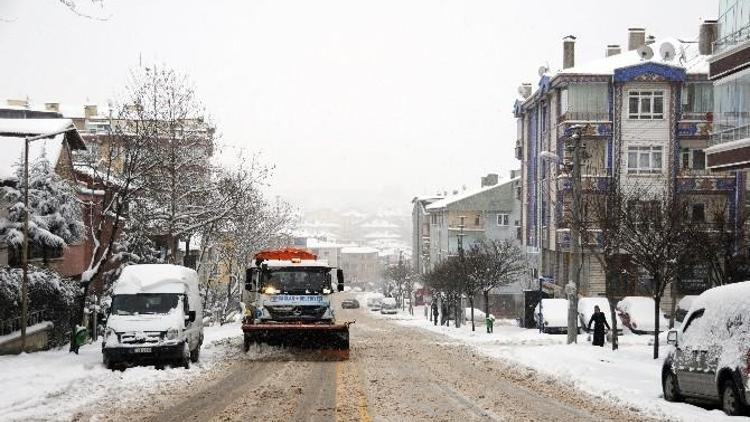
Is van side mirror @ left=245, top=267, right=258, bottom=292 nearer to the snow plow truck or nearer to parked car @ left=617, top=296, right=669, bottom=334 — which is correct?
the snow plow truck

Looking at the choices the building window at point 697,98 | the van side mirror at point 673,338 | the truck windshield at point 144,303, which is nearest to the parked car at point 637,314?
the building window at point 697,98

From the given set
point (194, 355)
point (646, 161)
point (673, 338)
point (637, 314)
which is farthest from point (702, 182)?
point (673, 338)

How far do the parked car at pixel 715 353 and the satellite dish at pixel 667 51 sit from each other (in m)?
41.2

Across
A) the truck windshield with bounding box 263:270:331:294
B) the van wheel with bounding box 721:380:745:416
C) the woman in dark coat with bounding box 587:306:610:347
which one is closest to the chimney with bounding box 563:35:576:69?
the woman in dark coat with bounding box 587:306:610:347

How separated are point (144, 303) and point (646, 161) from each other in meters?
39.3

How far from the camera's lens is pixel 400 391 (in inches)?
688

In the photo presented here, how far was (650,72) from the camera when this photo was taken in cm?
5497

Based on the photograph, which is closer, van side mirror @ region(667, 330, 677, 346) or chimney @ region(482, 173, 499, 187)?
van side mirror @ region(667, 330, 677, 346)

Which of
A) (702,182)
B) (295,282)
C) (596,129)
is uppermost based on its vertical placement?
(596,129)

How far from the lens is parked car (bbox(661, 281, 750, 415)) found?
45.1 feet

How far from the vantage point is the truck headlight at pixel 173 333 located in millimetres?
22312

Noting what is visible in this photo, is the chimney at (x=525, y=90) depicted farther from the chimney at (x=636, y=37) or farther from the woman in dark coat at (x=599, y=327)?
the woman in dark coat at (x=599, y=327)

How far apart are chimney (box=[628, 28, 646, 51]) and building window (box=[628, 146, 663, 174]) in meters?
9.61

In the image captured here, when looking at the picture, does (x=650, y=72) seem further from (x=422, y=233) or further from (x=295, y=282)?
(x=422, y=233)
